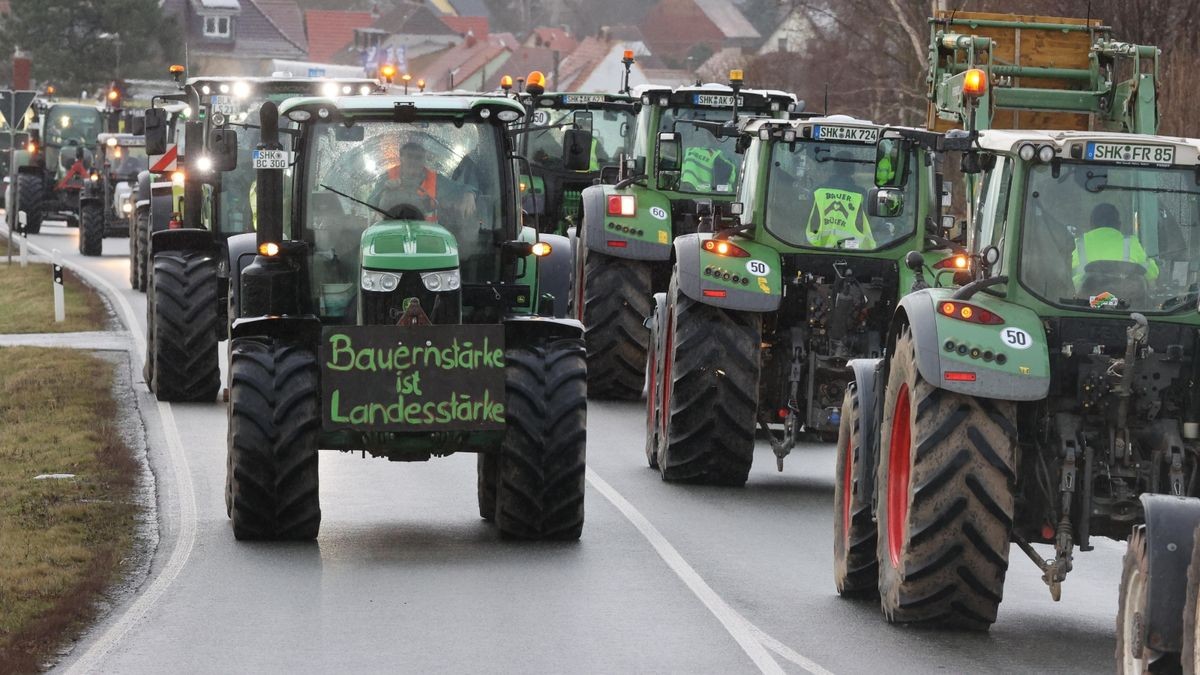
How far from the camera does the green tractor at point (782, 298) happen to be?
16297 mm

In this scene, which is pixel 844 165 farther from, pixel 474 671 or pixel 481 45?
pixel 481 45

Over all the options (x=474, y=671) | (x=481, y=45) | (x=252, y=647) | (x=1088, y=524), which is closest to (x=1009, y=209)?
(x=1088, y=524)

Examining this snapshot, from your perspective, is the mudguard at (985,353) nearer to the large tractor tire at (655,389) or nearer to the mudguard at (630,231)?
the large tractor tire at (655,389)

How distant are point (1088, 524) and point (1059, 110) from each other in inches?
479

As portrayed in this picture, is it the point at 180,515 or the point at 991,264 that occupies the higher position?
the point at 991,264

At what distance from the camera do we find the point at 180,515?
49.5ft

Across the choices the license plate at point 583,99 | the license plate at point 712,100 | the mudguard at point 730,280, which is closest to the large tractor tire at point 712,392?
the mudguard at point 730,280

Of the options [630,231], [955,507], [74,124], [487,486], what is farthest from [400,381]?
[74,124]

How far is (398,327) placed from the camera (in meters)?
13.4

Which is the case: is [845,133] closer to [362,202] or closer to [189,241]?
[362,202]

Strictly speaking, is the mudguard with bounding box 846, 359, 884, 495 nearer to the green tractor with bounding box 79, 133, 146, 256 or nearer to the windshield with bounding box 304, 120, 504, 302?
the windshield with bounding box 304, 120, 504, 302

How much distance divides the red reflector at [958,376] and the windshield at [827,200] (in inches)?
246

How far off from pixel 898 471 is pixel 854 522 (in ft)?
1.70

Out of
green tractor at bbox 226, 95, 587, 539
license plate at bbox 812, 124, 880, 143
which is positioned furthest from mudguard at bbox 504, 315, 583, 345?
license plate at bbox 812, 124, 880, 143
